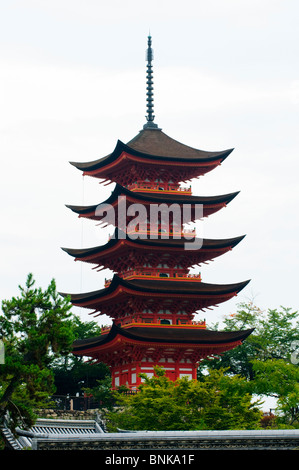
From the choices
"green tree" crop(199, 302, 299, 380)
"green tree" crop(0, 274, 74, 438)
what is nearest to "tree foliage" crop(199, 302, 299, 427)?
"green tree" crop(199, 302, 299, 380)

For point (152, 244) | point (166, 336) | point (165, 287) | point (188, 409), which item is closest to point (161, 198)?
point (152, 244)

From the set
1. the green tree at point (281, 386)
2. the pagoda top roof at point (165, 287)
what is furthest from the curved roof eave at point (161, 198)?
the green tree at point (281, 386)

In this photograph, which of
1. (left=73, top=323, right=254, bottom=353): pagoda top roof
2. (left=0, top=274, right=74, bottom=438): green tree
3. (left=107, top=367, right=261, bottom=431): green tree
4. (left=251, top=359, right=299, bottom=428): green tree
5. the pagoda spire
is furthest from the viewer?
the pagoda spire

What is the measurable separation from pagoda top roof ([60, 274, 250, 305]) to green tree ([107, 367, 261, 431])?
852 cm

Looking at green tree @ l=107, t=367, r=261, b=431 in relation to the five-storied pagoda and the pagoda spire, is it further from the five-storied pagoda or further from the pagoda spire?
→ the pagoda spire

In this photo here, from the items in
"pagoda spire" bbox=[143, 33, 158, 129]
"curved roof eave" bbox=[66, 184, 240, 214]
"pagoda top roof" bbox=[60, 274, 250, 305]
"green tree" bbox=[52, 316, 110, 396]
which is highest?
"pagoda spire" bbox=[143, 33, 158, 129]

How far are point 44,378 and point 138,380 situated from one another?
14.7m

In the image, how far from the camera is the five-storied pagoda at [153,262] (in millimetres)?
49000

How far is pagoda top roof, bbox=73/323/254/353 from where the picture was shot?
47.1 metres

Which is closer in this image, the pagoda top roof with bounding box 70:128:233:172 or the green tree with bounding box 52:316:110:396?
the pagoda top roof with bounding box 70:128:233:172

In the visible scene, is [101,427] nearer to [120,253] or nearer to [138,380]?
[138,380]

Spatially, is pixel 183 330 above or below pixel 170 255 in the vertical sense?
below
